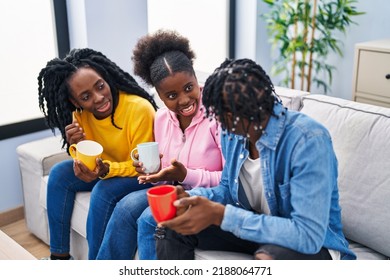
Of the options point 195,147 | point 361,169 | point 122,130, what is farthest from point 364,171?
point 122,130

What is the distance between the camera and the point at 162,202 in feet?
3.63

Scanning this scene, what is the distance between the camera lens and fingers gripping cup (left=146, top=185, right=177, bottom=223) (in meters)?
1.10

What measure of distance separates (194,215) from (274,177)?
0.22m

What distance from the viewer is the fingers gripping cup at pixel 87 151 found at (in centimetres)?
158

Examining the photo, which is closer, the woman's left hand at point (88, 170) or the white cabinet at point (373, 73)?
the woman's left hand at point (88, 170)

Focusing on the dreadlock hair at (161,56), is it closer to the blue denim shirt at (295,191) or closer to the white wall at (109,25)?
the blue denim shirt at (295,191)

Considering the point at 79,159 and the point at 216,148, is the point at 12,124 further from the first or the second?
the point at 216,148

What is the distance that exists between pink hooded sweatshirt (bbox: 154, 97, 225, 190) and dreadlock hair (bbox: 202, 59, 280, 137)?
381 mm

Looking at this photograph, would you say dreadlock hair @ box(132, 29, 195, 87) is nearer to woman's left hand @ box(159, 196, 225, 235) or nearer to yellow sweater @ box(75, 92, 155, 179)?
yellow sweater @ box(75, 92, 155, 179)

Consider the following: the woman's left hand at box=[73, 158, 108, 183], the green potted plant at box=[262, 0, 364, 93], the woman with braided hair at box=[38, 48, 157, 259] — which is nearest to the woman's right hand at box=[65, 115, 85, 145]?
the woman with braided hair at box=[38, 48, 157, 259]

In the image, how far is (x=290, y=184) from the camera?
1.14 metres

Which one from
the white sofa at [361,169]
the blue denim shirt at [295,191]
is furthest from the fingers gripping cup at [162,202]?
the white sofa at [361,169]

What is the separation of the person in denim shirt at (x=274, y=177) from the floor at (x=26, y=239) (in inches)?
44.3

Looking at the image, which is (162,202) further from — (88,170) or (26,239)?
(26,239)
